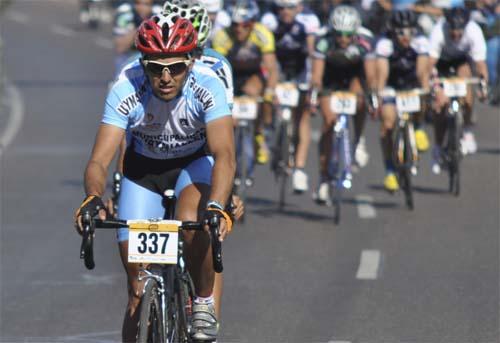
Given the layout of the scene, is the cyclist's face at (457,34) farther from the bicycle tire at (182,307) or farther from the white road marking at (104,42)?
the white road marking at (104,42)

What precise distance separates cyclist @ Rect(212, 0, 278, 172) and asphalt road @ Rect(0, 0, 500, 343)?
123cm

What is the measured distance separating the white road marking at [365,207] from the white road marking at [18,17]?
1380 inches

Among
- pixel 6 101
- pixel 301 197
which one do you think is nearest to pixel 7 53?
pixel 6 101

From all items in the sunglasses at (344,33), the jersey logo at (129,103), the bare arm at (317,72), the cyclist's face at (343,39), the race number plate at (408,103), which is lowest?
the race number plate at (408,103)

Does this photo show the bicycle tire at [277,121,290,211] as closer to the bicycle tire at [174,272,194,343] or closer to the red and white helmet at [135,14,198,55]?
the bicycle tire at [174,272,194,343]

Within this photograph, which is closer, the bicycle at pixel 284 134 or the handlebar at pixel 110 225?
the handlebar at pixel 110 225

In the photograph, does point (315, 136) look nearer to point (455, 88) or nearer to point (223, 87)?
point (455, 88)

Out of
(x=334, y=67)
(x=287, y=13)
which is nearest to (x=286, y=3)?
(x=287, y=13)

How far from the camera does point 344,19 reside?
15.0m

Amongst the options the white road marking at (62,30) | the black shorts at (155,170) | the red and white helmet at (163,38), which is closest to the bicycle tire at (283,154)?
the black shorts at (155,170)

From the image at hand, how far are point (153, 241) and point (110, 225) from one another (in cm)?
21

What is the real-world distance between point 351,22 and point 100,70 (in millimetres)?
20779

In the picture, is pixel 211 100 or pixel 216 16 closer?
pixel 211 100

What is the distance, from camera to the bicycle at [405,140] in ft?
50.1
